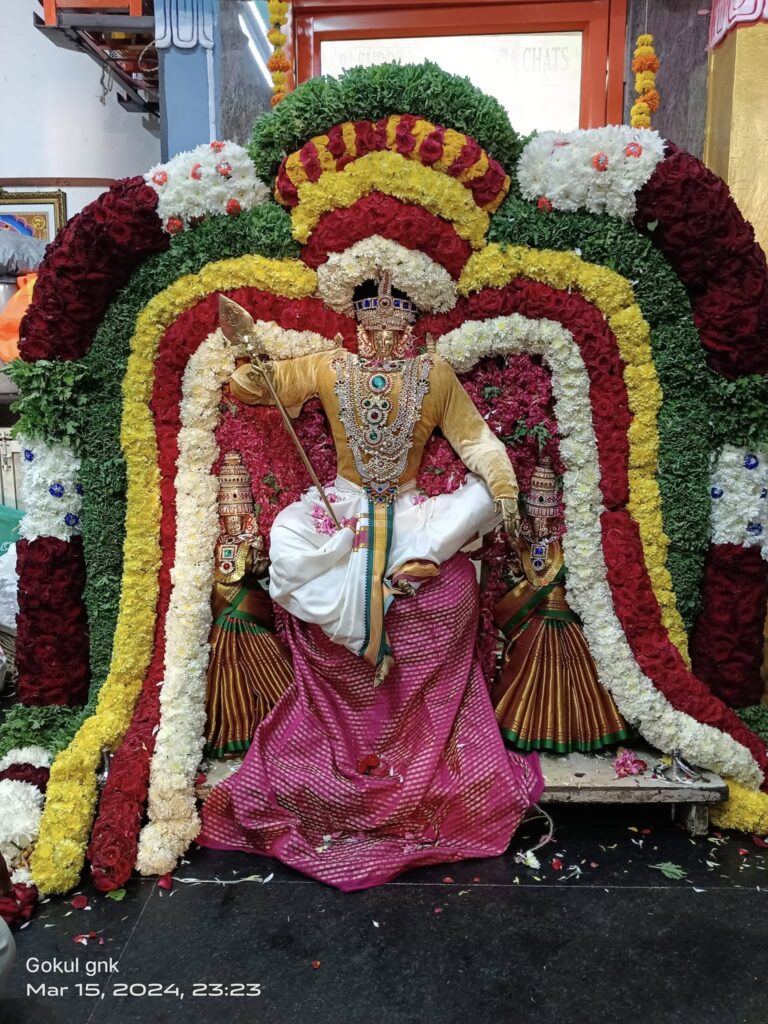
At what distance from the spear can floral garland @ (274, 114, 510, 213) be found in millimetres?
620

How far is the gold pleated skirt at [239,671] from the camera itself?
135 inches

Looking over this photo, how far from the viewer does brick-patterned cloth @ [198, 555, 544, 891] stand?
2.99m

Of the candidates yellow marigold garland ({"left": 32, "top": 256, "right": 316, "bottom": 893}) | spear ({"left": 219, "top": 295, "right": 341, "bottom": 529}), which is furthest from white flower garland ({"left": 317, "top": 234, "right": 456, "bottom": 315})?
spear ({"left": 219, "top": 295, "right": 341, "bottom": 529})

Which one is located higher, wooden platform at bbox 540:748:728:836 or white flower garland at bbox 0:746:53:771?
white flower garland at bbox 0:746:53:771

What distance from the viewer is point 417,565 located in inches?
121

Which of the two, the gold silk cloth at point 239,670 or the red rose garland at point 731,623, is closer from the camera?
the red rose garland at point 731,623

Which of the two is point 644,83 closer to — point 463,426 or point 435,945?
point 463,426

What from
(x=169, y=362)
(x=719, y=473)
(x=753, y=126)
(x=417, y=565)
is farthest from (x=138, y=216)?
(x=753, y=126)

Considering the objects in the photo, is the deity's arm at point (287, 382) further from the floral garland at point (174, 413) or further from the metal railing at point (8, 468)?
the metal railing at point (8, 468)

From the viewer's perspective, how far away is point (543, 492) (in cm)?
344

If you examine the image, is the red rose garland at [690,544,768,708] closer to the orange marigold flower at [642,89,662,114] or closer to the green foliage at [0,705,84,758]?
the orange marigold flower at [642,89,662,114]

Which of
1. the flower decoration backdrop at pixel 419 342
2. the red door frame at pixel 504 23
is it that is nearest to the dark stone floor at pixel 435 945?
the flower decoration backdrop at pixel 419 342

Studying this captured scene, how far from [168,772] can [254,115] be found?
3349 mm

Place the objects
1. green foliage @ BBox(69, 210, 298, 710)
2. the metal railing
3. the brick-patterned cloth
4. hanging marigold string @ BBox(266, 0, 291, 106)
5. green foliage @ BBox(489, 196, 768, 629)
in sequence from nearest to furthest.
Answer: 1. the brick-patterned cloth
2. green foliage @ BBox(489, 196, 768, 629)
3. green foliage @ BBox(69, 210, 298, 710)
4. hanging marigold string @ BBox(266, 0, 291, 106)
5. the metal railing
